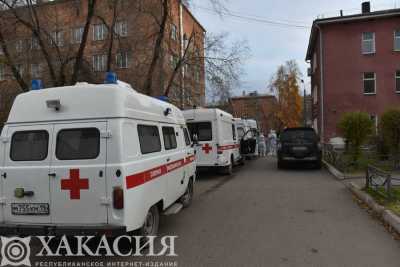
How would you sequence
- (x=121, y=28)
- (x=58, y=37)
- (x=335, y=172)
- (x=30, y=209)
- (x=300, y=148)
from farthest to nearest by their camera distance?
(x=121, y=28) → (x=58, y=37) → (x=300, y=148) → (x=335, y=172) → (x=30, y=209)

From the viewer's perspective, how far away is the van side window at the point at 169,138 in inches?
255

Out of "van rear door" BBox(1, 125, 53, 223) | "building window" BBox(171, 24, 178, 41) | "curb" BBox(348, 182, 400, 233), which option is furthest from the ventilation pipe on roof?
"van rear door" BBox(1, 125, 53, 223)

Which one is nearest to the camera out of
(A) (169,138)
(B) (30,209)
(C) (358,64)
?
(B) (30,209)

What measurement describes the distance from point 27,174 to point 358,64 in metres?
24.5

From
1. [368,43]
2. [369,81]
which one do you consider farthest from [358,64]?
[368,43]

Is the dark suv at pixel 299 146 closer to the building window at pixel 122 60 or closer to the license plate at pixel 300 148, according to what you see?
the license plate at pixel 300 148

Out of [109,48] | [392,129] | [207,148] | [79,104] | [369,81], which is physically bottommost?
[207,148]

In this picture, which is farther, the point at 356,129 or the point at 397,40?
the point at 397,40

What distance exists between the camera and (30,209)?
15.3ft

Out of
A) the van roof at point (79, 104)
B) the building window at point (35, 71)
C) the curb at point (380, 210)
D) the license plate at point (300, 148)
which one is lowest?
the curb at point (380, 210)

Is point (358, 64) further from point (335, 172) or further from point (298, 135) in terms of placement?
point (335, 172)

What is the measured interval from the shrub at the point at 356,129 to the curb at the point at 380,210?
445cm

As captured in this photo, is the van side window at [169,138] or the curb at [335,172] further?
the curb at [335,172]

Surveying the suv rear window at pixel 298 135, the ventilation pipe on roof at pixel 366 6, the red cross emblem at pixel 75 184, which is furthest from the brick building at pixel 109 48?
the ventilation pipe on roof at pixel 366 6
